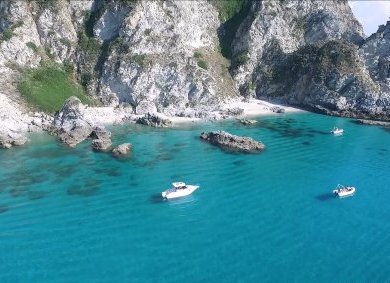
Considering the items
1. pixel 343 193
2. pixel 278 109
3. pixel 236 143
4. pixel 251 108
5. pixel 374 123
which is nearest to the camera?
pixel 343 193

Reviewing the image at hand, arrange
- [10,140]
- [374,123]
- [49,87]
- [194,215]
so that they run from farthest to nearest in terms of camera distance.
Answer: [374,123] → [49,87] → [10,140] → [194,215]

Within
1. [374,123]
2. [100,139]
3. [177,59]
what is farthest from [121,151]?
[374,123]

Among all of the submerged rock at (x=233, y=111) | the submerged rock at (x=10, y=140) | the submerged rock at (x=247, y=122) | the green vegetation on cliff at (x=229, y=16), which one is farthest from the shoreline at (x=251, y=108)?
the submerged rock at (x=10, y=140)

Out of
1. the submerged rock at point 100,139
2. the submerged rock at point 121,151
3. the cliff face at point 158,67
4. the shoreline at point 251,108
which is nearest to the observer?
the submerged rock at point 121,151

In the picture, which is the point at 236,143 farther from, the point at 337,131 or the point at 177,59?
the point at 177,59

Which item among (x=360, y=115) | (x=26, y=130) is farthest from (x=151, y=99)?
(x=360, y=115)

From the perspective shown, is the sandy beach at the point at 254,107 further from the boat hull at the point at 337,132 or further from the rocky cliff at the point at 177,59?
the boat hull at the point at 337,132

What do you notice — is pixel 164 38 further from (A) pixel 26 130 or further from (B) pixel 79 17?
(A) pixel 26 130

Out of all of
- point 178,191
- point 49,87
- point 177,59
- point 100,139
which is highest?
point 177,59
